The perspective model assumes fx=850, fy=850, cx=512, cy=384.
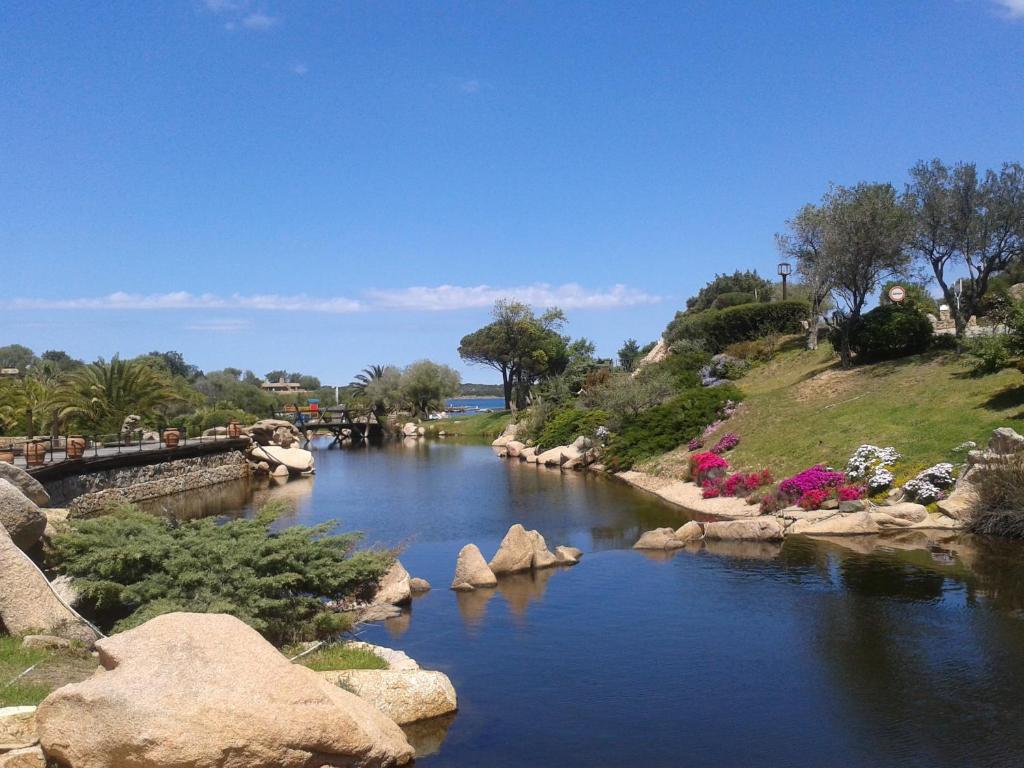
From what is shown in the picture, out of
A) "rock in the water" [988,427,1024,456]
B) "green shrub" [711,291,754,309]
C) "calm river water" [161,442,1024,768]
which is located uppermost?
"green shrub" [711,291,754,309]

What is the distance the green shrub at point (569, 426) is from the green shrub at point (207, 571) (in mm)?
38179

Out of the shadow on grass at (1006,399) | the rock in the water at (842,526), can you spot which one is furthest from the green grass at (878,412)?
the rock in the water at (842,526)

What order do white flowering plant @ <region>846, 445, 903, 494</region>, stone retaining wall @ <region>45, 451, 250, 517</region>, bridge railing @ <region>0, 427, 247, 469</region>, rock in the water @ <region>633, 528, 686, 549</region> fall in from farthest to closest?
stone retaining wall @ <region>45, 451, 250, 517</region> → bridge railing @ <region>0, 427, 247, 469</region> → white flowering plant @ <region>846, 445, 903, 494</region> → rock in the water @ <region>633, 528, 686, 549</region>

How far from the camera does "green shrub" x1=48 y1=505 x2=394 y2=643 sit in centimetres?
1394

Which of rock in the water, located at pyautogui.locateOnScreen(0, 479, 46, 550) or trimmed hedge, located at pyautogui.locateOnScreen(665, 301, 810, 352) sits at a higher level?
trimmed hedge, located at pyautogui.locateOnScreen(665, 301, 810, 352)

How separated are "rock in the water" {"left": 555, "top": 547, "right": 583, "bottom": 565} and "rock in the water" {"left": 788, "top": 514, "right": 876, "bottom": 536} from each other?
7.28 meters

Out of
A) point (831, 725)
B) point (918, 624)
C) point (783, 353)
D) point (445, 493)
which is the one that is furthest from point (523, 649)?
point (783, 353)

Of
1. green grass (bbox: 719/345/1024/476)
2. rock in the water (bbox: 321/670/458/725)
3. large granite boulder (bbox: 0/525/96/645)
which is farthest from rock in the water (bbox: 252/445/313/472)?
rock in the water (bbox: 321/670/458/725)

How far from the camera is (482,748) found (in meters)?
11.6

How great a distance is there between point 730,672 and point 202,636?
896 cm

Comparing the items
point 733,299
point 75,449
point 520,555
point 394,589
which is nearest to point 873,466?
point 520,555

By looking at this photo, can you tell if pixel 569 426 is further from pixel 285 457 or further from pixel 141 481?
pixel 141 481

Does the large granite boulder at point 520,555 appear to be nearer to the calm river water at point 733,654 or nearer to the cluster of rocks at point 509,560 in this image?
the cluster of rocks at point 509,560

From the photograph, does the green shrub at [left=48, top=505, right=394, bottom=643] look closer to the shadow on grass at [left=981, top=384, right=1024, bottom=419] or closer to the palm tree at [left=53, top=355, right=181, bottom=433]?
the shadow on grass at [left=981, top=384, right=1024, bottom=419]
